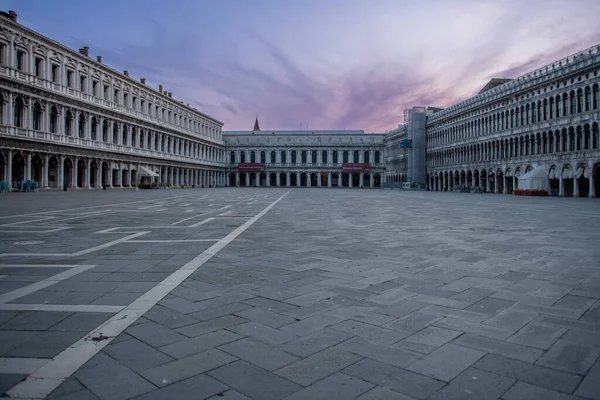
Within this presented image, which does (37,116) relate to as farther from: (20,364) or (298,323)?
(298,323)

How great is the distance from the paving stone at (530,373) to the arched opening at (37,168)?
42.6 metres

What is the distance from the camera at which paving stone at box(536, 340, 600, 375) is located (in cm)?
267

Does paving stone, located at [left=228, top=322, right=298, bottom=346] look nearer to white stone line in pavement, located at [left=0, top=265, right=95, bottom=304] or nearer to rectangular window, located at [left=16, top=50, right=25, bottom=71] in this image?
white stone line in pavement, located at [left=0, top=265, right=95, bottom=304]

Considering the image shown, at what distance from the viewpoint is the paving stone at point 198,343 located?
9.41ft

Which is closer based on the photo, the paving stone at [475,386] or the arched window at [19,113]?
the paving stone at [475,386]

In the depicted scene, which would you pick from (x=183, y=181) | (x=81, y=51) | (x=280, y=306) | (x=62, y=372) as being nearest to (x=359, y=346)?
(x=280, y=306)

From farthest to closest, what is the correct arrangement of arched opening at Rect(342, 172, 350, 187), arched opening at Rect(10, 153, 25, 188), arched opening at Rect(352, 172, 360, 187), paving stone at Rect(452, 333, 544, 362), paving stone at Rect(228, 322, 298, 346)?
arched opening at Rect(342, 172, 350, 187) < arched opening at Rect(352, 172, 360, 187) < arched opening at Rect(10, 153, 25, 188) < paving stone at Rect(228, 322, 298, 346) < paving stone at Rect(452, 333, 544, 362)

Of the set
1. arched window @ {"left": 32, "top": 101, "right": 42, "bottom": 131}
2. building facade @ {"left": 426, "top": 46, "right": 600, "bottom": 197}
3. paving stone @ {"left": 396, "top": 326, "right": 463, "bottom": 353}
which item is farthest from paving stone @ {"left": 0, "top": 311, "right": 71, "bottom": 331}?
building facade @ {"left": 426, "top": 46, "right": 600, "bottom": 197}

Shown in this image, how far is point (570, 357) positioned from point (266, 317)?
2.26m

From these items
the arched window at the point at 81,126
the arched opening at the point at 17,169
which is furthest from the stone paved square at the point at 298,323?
the arched window at the point at 81,126

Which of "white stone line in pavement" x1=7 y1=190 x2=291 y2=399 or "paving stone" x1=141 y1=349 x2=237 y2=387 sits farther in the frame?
"paving stone" x1=141 y1=349 x2=237 y2=387

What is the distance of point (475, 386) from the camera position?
2428mm

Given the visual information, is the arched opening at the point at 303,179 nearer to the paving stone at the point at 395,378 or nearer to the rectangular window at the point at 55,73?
the rectangular window at the point at 55,73

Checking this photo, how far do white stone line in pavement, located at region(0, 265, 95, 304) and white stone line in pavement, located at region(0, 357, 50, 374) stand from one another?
1.59 m
